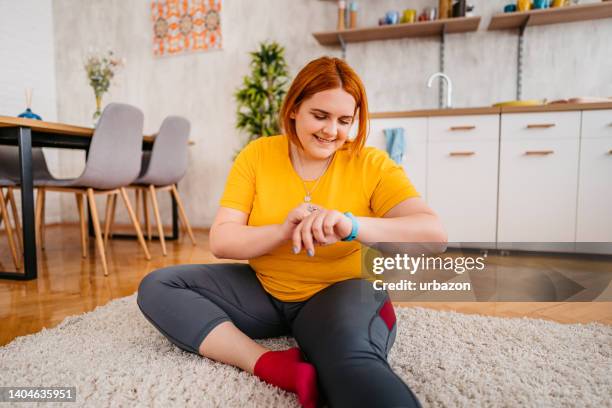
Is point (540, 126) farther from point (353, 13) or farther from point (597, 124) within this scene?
point (353, 13)

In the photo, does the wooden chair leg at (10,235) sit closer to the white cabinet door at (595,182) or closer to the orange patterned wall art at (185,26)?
the orange patterned wall art at (185,26)

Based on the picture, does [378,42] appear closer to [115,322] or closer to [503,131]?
[503,131]

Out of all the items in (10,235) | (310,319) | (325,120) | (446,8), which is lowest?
(10,235)

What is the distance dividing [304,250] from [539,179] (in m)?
2.17

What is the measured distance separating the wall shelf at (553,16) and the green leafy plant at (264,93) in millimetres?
1707

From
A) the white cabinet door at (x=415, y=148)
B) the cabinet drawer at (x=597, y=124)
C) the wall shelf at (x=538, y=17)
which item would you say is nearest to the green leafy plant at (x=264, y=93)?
the white cabinet door at (x=415, y=148)

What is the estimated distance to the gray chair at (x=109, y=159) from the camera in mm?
2320

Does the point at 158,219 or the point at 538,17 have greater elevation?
the point at 538,17

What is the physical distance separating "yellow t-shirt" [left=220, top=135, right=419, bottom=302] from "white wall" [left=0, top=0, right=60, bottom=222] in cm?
418

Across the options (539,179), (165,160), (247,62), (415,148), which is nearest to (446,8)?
(415,148)

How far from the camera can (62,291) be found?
6.17 feet

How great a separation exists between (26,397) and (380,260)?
2.75ft

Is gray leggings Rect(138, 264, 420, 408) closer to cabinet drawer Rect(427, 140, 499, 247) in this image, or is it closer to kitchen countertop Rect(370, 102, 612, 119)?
cabinet drawer Rect(427, 140, 499, 247)

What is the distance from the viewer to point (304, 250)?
3.52 feet
